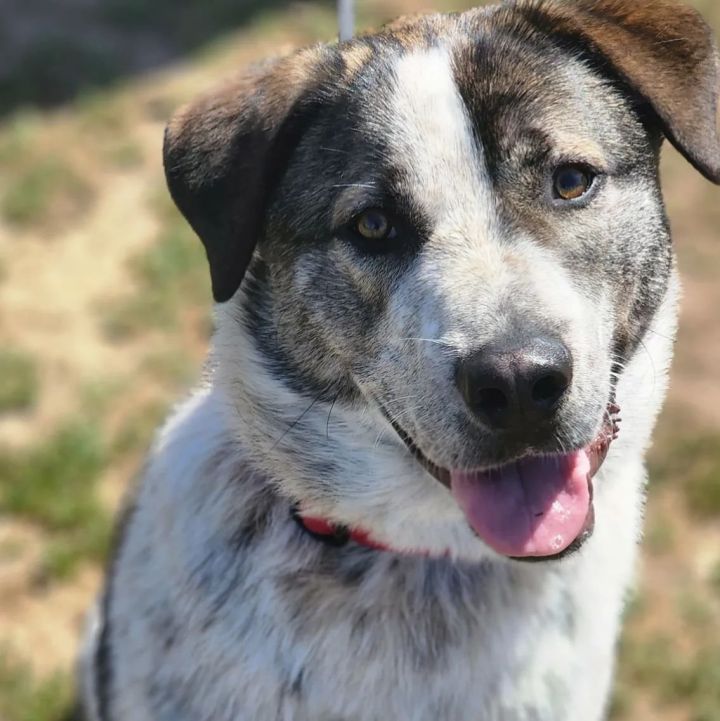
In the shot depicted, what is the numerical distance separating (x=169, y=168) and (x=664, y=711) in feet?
8.58

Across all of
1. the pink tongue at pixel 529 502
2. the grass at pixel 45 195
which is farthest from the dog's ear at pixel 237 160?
the grass at pixel 45 195

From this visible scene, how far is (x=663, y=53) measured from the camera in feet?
8.68

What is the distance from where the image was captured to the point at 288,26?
7066 mm

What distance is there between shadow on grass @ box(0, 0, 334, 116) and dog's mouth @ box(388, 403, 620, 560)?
4718 mm

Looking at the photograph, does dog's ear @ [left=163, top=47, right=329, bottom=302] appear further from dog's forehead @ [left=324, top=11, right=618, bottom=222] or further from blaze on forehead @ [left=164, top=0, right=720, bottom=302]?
dog's forehead @ [left=324, top=11, right=618, bottom=222]

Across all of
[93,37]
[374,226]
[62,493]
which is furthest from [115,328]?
[374,226]

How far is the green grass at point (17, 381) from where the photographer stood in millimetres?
4816

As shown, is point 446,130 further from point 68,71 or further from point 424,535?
point 68,71

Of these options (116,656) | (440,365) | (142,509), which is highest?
(440,365)

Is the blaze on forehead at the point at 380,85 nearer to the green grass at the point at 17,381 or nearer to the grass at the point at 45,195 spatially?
the green grass at the point at 17,381

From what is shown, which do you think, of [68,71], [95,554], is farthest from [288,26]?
[95,554]

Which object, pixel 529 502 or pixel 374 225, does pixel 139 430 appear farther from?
pixel 529 502

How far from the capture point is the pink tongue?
2.47 m

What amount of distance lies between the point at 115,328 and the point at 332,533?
104 inches
